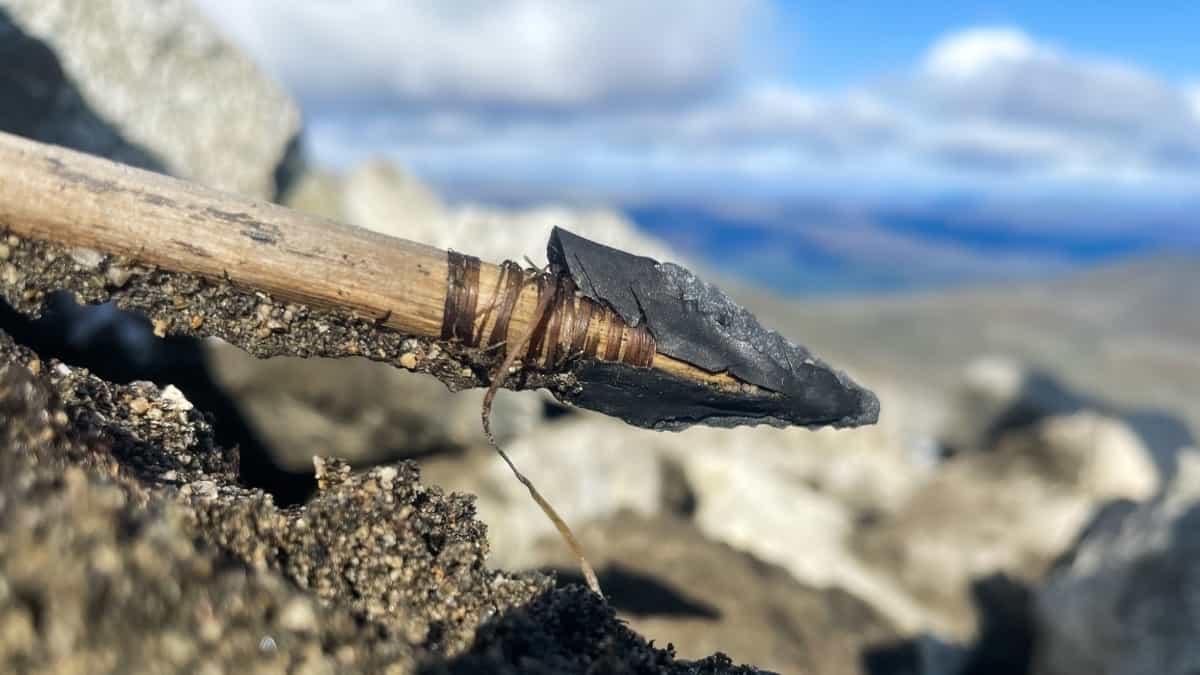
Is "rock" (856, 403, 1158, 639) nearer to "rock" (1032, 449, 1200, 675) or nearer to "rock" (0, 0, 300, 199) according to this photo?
"rock" (1032, 449, 1200, 675)

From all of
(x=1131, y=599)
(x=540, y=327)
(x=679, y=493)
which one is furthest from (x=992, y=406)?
(x=540, y=327)

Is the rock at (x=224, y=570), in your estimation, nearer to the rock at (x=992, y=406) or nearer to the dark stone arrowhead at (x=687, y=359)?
the dark stone arrowhead at (x=687, y=359)

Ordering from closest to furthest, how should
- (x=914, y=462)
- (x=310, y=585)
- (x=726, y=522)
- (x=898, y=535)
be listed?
1. (x=310, y=585)
2. (x=726, y=522)
3. (x=898, y=535)
4. (x=914, y=462)

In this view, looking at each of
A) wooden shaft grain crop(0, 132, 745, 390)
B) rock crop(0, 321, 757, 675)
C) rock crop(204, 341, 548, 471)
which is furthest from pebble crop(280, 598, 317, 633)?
rock crop(204, 341, 548, 471)

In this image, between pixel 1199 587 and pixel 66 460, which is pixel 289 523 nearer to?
pixel 66 460

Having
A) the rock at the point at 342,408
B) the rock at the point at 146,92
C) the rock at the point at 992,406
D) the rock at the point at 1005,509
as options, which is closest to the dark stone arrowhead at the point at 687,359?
the rock at the point at 342,408

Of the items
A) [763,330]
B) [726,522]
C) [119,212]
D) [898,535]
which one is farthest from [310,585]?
[898,535]
